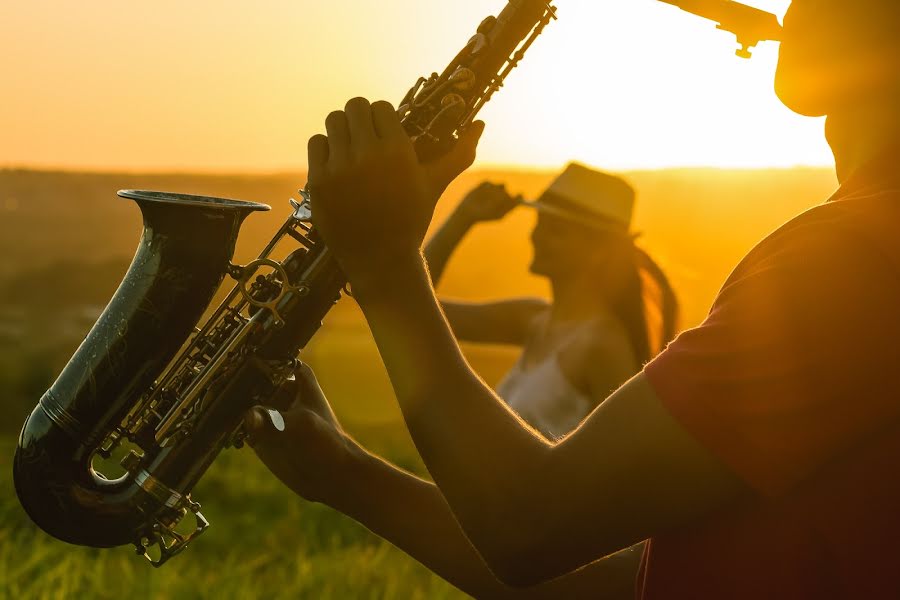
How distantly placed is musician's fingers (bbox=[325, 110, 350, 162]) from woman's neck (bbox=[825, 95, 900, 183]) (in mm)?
725

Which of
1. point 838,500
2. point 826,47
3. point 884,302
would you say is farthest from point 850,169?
point 838,500

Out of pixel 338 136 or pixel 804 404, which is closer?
pixel 804 404

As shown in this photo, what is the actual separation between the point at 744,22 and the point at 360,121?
88 centimetres

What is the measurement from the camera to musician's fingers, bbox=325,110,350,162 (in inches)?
57.1

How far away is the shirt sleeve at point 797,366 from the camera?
1.20 meters

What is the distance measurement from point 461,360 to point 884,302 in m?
0.53

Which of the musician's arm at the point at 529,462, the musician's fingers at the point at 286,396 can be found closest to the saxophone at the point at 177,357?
the musician's fingers at the point at 286,396

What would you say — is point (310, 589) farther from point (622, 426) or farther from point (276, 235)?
point (622, 426)

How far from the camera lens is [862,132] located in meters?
1.51

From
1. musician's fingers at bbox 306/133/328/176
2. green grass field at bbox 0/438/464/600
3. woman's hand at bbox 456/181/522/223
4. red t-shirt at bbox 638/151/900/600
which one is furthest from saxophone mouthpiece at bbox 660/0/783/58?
green grass field at bbox 0/438/464/600

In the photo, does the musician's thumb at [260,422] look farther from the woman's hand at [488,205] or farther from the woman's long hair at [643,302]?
the woman's hand at [488,205]

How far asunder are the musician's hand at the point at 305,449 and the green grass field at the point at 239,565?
4.24 meters

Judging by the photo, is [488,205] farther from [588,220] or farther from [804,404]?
[804,404]

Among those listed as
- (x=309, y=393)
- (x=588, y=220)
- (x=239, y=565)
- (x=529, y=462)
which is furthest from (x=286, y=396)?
(x=239, y=565)
